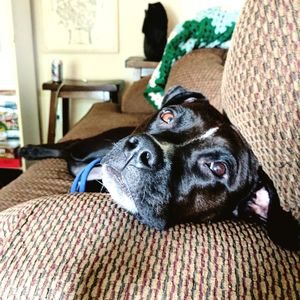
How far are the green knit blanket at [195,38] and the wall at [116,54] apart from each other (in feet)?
2.92

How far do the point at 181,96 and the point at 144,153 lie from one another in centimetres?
51

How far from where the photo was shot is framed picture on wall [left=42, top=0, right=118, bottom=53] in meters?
3.12

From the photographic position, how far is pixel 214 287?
478mm

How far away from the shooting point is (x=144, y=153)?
792mm

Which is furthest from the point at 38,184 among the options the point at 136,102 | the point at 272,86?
the point at 136,102

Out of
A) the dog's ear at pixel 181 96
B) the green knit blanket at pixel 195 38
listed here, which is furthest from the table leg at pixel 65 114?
the dog's ear at pixel 181 96

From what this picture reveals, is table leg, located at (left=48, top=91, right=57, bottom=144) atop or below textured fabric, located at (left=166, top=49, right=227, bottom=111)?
below

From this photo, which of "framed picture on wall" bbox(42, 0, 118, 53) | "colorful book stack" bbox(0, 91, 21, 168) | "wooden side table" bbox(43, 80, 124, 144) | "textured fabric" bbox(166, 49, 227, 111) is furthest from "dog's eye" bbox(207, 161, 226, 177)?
"framed picture on wall" bbox(42, 0, 118, 53)

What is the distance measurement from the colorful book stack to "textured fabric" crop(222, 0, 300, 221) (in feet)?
8.44

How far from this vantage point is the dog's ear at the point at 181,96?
1236 millimetres

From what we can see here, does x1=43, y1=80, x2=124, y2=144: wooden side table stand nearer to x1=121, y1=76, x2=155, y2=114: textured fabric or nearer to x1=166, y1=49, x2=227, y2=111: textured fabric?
x1=121, y1=76, x2=155, y2=114: textured fabric

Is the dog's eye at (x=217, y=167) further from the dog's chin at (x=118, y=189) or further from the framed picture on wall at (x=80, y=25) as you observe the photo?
the framed picture on wall at (x=80, y=25)

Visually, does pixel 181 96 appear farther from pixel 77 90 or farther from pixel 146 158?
pixel 77 90

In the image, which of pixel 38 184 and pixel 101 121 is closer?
pixel 38 184
